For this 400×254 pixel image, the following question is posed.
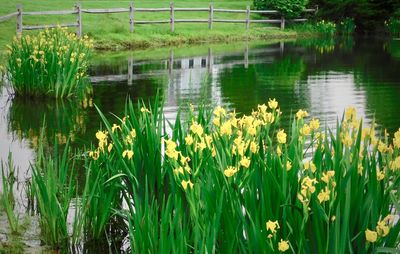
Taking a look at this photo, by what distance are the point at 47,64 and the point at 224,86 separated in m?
5.76

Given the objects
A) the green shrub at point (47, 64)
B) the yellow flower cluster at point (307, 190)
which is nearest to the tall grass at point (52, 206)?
the yellow flower cluster at point (307, 190)

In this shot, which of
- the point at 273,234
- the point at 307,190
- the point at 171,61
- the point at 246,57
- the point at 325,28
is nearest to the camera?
the point at 307,190

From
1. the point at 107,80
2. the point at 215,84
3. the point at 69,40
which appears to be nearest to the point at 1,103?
the point at 69,40

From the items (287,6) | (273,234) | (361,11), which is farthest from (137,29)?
(273,234)

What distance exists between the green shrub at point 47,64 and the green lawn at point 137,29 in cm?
1117

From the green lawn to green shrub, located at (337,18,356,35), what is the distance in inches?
167

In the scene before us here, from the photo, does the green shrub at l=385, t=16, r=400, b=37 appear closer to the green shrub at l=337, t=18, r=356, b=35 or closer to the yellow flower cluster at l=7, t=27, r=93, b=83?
the green shrub at l=337, t=18, r=356, b=35

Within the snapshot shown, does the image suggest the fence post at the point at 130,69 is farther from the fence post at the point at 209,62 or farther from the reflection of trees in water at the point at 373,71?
the reflection of trees in water at the point at 373,71

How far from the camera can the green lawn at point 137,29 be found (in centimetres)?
2991

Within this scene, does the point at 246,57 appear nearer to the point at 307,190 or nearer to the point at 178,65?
the point at 178,65

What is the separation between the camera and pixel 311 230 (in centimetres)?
435

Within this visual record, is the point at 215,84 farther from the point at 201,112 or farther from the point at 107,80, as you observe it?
the point at 201,112

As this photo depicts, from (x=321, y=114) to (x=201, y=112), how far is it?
7751mm

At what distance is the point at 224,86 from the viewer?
18.4 meters
